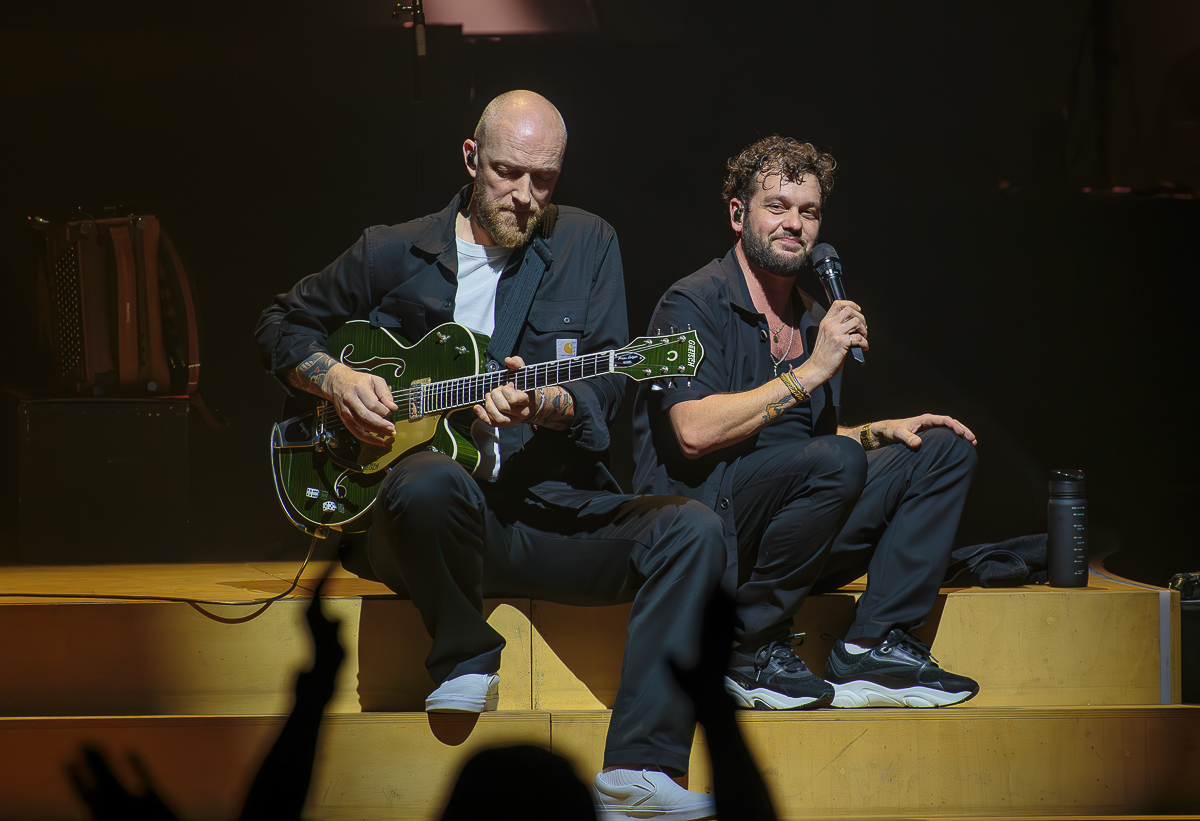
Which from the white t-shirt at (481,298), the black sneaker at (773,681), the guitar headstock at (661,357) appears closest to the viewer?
the black sneaker at (773,681)

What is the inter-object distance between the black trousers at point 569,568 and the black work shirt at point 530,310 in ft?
0.39

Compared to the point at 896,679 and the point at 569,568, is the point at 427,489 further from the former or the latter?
the point at 896,679

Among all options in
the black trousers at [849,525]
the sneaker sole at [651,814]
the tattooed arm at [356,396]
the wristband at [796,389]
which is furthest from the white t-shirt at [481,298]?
the sneaker sole at [651,814]

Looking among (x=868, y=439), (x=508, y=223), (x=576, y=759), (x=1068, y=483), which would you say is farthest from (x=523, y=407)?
(x=1068, y=483)

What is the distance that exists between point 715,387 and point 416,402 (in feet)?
2.31

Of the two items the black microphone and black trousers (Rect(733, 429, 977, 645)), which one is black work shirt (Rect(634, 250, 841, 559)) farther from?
the black microphone

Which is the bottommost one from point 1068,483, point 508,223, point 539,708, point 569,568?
point 539,708

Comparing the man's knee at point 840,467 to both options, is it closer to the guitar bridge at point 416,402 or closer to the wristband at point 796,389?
the wristband at point 796,389

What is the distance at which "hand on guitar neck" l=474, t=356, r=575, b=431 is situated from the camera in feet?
6.43

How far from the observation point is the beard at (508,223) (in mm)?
2262

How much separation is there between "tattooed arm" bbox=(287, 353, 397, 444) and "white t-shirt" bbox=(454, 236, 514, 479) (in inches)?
8.2

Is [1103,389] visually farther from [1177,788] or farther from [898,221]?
[1177,788]

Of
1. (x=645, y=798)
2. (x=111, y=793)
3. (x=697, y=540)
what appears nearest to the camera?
(x=645, y=798)

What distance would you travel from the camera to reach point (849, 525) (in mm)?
2174
